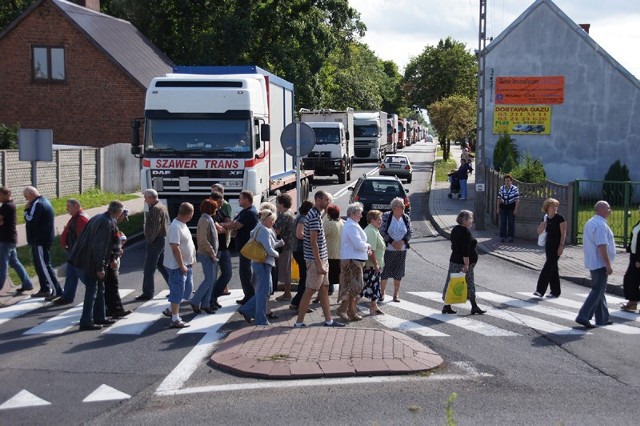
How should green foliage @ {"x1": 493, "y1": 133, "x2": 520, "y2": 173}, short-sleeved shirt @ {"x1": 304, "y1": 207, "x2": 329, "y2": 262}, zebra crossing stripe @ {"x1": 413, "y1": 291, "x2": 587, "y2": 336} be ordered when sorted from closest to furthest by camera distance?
short-sleeved shirt @ {"x1": 304, "y1": 207, "x2": 329, "y2": 262} → zebra crossing stripe @ {"x1": 413, "y1": 291, "x2": 587, "y2": 336} → green foliage @ {"x1": 493, "y1": 133, "x2": 520, "y2": 173}

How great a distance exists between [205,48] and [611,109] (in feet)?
67.3

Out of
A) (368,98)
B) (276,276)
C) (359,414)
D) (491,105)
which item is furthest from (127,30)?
(368,98)

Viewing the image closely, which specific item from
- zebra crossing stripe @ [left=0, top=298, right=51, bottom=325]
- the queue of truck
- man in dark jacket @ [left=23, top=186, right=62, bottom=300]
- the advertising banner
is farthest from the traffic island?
the advertising banner

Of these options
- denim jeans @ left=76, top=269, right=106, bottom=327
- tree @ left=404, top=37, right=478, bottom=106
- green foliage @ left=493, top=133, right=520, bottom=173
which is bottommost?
denim jeans @ left=76, top=269, right=106, bottom=327

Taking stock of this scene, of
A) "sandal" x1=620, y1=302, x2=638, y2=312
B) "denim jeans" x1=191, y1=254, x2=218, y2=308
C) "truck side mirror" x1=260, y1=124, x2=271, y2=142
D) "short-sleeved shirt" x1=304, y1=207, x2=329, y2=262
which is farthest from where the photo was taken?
"truck side mirror" x1=260, y1=124, x2=271, y2=142

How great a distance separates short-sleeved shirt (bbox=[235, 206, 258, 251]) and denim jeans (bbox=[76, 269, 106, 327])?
2.35 metres

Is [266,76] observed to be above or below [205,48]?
below

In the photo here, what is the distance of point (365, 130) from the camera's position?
182ft

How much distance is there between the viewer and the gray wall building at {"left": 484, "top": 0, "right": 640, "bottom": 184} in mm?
35562

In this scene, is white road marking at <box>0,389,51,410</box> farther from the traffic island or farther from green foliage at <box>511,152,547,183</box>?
green foliage at <box>511,152,547,183</box>

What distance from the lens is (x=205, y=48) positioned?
4497 cm

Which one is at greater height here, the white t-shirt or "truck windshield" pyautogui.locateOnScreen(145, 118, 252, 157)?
"truck windshield" pyautogui.locateOnScreen(145, 118, 252, 157)

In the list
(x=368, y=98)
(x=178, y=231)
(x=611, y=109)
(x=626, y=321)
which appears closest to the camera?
(x=178, y=231)

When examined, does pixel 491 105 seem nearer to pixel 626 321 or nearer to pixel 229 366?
pixel 626 321
